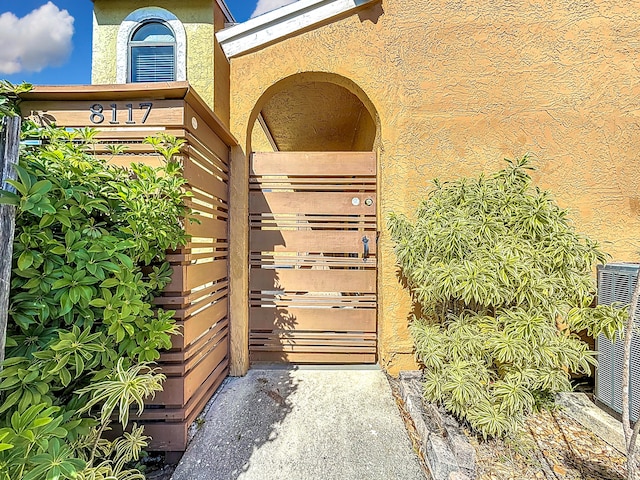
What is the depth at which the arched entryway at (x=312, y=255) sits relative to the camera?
4406 mm

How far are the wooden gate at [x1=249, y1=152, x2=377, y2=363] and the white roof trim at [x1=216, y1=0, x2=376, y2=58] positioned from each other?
1.58 m

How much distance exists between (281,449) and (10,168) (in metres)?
2.94

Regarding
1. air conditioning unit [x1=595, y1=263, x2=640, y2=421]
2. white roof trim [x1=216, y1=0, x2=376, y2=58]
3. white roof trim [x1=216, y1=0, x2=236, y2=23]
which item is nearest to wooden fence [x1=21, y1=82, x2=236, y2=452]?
white roof trim [x1=216, y1=0, x2=376, y2=58]

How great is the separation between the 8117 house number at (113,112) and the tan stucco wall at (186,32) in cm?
195

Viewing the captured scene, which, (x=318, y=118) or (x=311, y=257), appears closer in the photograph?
(x=311, y=257)

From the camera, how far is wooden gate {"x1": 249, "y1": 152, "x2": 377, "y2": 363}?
4406mm

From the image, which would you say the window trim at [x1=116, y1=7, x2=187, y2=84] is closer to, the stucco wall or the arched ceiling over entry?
the stucco wall

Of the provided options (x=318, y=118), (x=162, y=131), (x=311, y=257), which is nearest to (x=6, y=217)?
(x=162, y=131)

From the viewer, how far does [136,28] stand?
476 centimetres

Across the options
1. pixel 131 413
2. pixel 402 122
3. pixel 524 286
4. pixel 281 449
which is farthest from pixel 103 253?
pixel 402 122

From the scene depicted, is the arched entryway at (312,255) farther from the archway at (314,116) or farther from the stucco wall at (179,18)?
the stucco wall at (179,18)

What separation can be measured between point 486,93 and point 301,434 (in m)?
4.85

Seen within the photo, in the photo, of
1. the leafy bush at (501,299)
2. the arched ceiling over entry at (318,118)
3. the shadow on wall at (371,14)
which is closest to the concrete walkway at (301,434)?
the leafy bush at (501,299)

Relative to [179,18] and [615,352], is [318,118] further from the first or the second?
[615,352]
